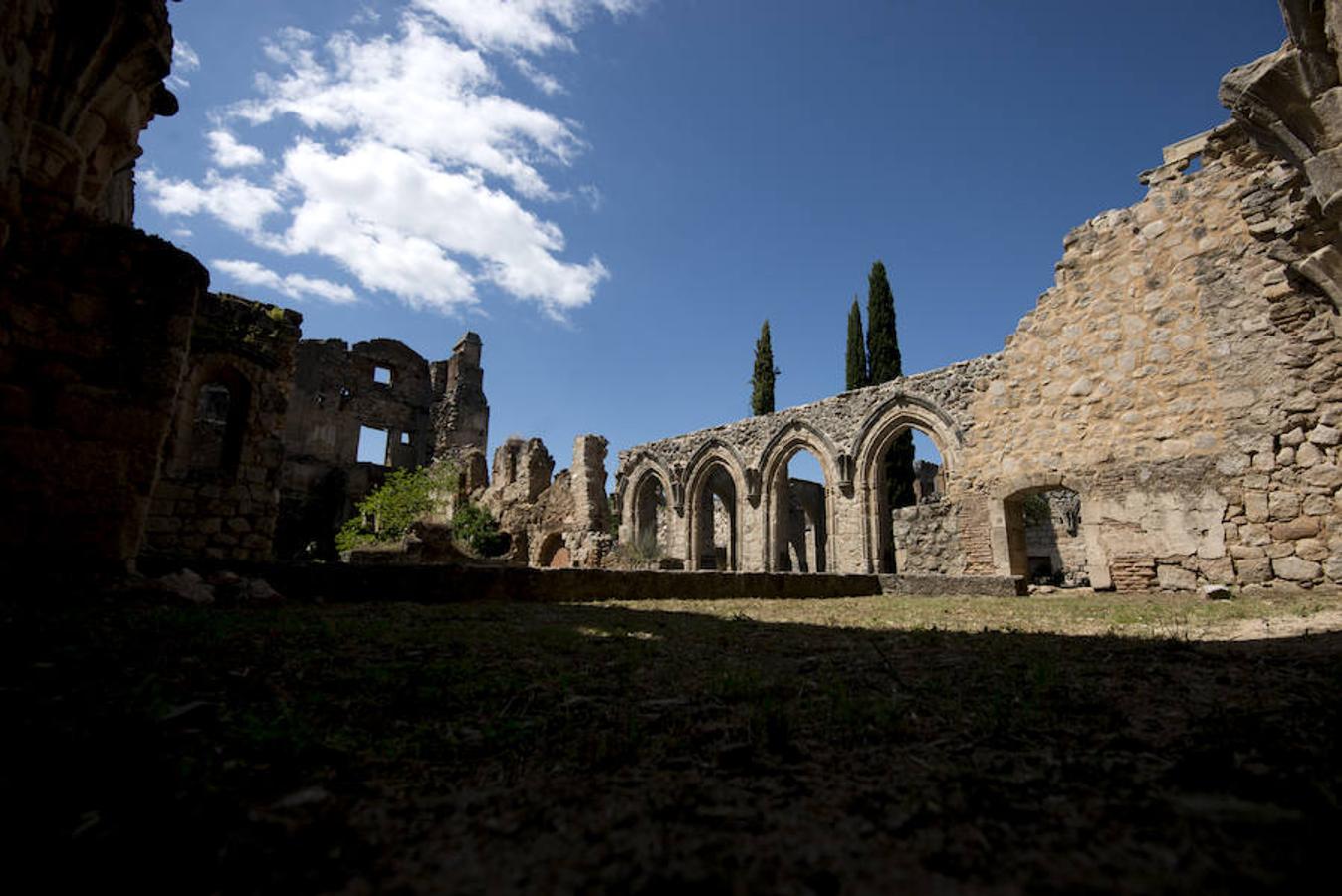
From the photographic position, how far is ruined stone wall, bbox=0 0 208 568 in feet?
12.2

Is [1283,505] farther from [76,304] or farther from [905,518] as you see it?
[76,304]

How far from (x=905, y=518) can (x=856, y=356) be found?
13656 millimetres

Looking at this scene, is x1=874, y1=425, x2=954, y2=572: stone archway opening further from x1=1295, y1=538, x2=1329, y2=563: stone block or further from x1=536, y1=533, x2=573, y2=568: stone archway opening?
x1=536, y1=533, x2=573, y2=568: stone archway opening

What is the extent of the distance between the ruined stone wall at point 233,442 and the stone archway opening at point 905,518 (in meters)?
11.1

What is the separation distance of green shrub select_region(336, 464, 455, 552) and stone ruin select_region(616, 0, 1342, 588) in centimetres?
1340

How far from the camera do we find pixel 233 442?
888cm

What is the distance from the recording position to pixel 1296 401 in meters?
8.30

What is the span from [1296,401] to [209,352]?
14240 mm

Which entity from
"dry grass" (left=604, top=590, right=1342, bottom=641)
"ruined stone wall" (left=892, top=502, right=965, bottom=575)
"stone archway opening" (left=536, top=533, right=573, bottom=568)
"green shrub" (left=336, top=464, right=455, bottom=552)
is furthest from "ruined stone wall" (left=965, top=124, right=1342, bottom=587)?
"green shrub" (left=336, top=464, right=455, bottom=552)

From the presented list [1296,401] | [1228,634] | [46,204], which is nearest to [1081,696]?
[1228,634]

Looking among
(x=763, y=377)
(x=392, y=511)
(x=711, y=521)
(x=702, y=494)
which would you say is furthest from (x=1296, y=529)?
(x=763, y=377)

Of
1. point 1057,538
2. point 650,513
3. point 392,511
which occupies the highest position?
point 650,513

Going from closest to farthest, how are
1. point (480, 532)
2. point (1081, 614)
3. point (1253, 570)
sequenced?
point (1081, 614) → point (1253, 570) → point (480, 532)

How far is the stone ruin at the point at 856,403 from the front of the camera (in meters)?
3.88
